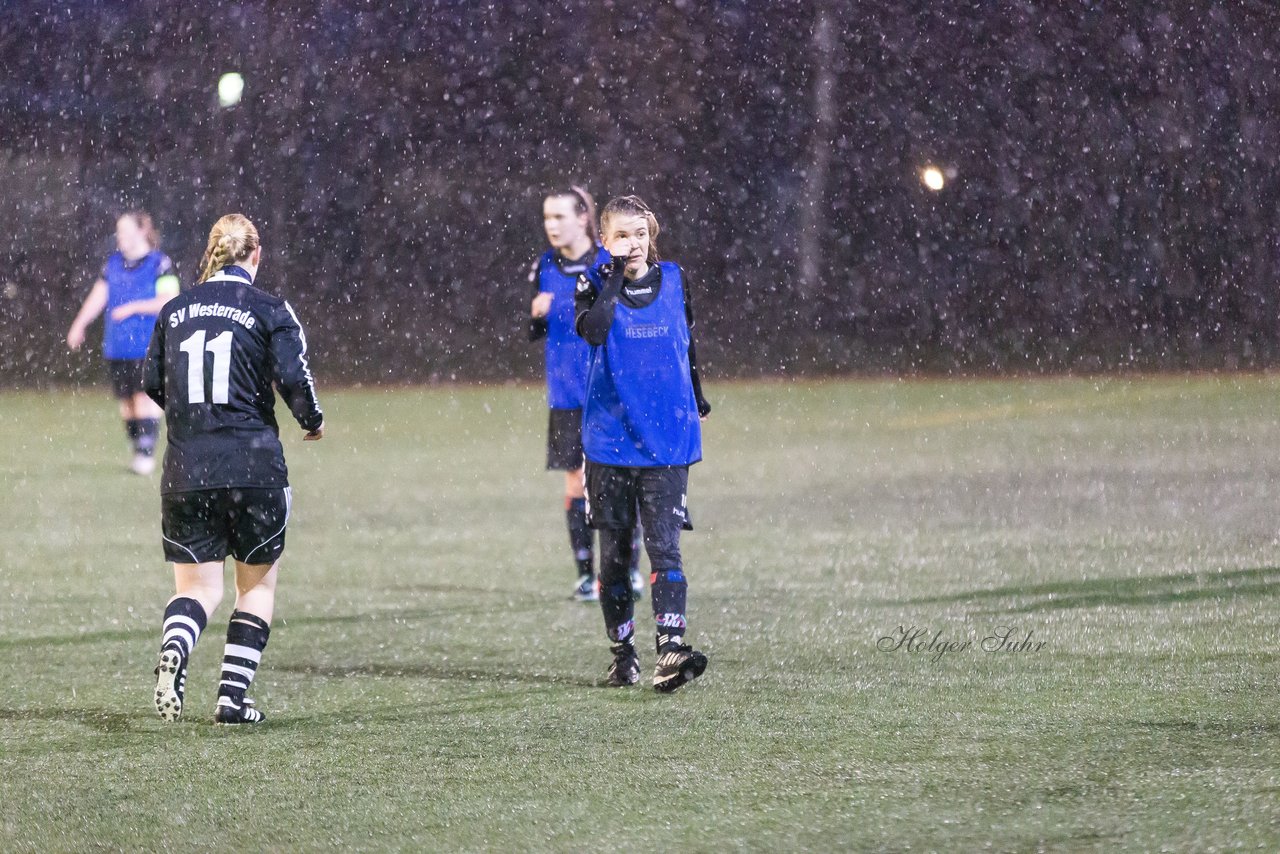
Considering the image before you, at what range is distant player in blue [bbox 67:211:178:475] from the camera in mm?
12742

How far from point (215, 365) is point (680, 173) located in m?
20.2

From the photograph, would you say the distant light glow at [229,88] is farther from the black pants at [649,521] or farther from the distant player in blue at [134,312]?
the black pants at [649,521]

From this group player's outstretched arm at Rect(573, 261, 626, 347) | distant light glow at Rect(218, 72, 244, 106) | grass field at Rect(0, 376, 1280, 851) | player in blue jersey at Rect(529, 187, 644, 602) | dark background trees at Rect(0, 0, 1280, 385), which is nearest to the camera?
grass field at Rect(0, 376, 1280, 851)

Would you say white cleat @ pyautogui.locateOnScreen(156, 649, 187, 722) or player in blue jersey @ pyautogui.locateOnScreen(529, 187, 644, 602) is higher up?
player in blue jersey @ pyautogui.locateOnScreen(529, 187, 644, 602)

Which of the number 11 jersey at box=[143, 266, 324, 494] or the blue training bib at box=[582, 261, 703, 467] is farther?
the blue training bib at box=[582, 261, 703, 467]

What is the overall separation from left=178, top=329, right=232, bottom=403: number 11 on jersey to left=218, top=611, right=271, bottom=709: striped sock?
0.64 meters

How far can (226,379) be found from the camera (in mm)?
5109

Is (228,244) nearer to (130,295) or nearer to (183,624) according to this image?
(183,624)

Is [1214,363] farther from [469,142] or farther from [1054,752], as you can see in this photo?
[1054,752]

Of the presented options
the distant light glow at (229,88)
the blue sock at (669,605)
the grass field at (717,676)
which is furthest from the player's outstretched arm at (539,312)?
the distant light glow at (229,88)

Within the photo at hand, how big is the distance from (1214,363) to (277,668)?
59.8 feet

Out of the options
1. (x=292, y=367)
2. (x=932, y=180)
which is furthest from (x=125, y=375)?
(x=932, y=180)

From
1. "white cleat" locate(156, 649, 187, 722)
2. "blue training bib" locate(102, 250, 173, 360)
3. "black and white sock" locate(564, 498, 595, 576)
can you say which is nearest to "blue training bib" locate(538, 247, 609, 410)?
"black and white sock" locate(564, 498, 595, 576)

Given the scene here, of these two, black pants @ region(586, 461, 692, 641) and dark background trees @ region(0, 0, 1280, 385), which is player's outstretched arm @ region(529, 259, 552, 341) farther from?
dark background trees @ region(0, 0, 1280, 385)
